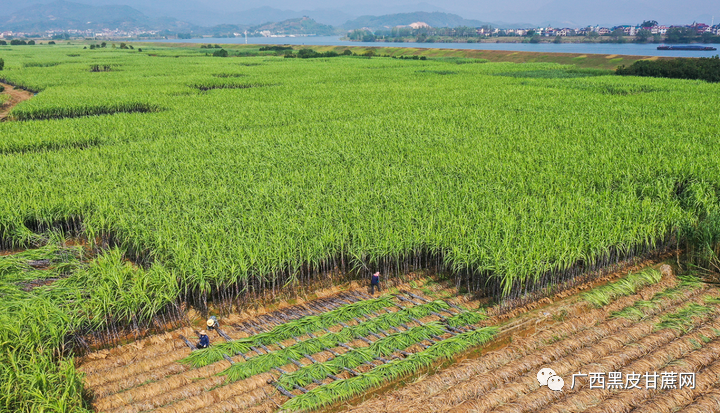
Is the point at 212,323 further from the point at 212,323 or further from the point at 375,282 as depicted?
the point at 375,282

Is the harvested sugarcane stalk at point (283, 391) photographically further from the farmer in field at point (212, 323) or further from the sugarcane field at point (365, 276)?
the farmer in field at point (212, 323)

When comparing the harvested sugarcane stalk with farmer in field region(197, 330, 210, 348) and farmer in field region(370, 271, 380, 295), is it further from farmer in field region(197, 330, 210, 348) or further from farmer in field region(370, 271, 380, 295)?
farmer in field region(370, 271, 380, 295)

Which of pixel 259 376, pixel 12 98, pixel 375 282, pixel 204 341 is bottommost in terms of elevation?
pixel 259 376

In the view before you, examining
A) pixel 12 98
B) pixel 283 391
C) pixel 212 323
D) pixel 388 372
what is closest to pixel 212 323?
pixel 212 323

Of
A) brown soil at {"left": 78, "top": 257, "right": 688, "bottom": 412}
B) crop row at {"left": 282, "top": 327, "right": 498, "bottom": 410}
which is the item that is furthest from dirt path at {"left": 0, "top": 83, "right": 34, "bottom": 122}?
crop row at {"left": 282, "top": 327, "right": 498, "bottom": 410}

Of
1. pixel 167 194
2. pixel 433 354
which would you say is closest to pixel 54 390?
pixel 433 354

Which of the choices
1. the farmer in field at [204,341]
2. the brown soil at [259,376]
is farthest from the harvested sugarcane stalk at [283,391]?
the farmer in field at [204,341]
